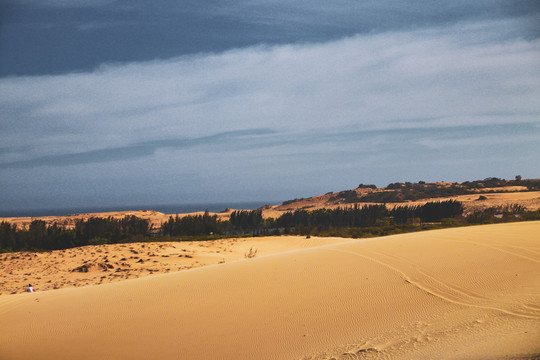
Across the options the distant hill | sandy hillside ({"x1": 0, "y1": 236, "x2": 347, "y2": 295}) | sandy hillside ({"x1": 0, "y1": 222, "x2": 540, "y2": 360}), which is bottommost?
sandy hillside ({"x1": 0, "y1": 236, "x2": 347, "y2": 295})

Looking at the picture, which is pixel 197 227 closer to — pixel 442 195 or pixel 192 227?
pixel 192 227

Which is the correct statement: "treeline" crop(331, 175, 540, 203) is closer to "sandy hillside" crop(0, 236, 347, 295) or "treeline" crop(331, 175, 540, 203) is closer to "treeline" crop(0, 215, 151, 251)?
"sandy hillside" crop(0, 236, 347, 295)

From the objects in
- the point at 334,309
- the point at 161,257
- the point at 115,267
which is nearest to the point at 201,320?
the point at 334,309

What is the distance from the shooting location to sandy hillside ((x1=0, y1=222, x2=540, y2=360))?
4.64 m

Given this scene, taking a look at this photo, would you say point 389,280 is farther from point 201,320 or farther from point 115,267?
point 115,267

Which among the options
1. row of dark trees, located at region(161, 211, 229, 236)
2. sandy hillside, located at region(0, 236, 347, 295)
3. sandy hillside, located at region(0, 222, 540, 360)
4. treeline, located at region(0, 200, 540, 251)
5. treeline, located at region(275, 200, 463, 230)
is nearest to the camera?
sandy hillside, located at region(0, 222, 540, 360)

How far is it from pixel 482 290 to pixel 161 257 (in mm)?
12792

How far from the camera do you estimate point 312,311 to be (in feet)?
19.7

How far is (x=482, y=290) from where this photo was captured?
19.9ft

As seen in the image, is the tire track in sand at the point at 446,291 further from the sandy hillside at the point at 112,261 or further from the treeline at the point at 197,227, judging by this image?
the treeline at the point at 197,227

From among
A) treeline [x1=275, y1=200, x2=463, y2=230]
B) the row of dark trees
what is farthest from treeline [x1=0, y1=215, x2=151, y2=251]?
treeline [x1=275, y1=200, x2=463, y2=230]

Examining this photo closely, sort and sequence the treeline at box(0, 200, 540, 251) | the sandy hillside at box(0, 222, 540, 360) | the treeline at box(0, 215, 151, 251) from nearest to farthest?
the sandy hillside at box(0, 222, 540, 360) → the treeline at box(0, 215, 151, 251) → the treeline at box(0, 200, 540, 251)

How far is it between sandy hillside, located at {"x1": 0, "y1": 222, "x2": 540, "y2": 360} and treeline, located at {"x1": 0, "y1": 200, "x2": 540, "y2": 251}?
13.4 m

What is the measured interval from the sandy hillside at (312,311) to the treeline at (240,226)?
1343 centimetres
